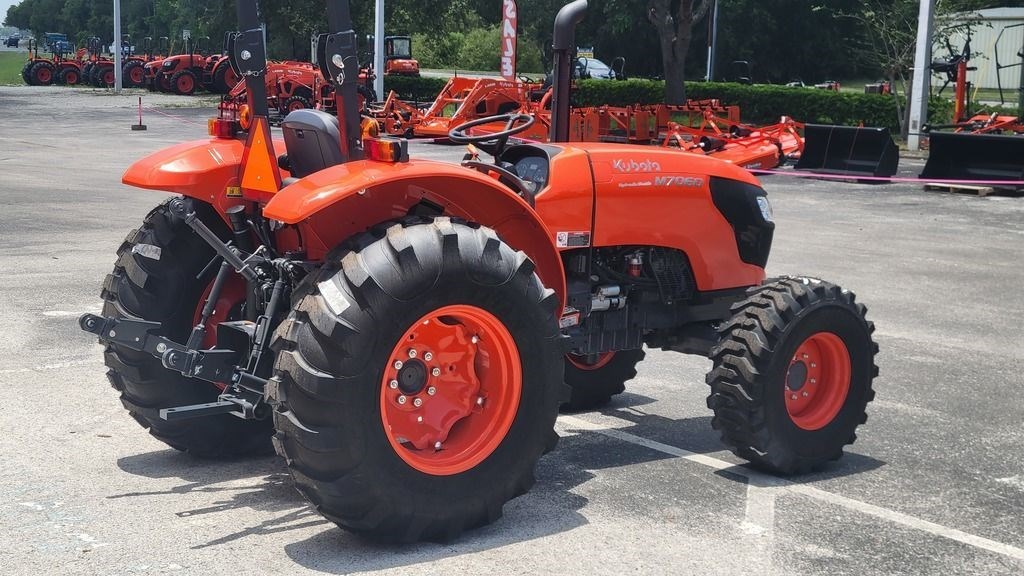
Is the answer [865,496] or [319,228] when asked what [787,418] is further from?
[319,228]

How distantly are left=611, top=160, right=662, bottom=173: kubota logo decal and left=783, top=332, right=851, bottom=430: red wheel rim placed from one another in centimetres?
111

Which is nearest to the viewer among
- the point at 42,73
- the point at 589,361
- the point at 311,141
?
the point at 311,141

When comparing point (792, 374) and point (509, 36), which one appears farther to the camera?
point (509, 36)

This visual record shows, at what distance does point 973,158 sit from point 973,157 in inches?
0.6

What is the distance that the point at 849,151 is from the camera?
2158 centimetres

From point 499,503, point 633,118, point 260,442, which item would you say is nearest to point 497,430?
point 499,503

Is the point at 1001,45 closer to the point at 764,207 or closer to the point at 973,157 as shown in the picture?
the point at 973,157

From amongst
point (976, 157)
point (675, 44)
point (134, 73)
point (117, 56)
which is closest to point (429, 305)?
point (976, 157)

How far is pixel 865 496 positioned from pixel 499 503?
1.81m

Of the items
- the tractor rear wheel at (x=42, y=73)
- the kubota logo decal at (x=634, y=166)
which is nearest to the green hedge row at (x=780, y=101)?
the tractor rear wheel at (x=42, y=73)

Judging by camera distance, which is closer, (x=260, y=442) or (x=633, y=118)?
(x=260, y=442)

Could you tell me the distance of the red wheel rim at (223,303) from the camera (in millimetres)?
5656

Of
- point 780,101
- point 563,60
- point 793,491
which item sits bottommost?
point 793,491

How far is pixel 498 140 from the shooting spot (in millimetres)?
5668
